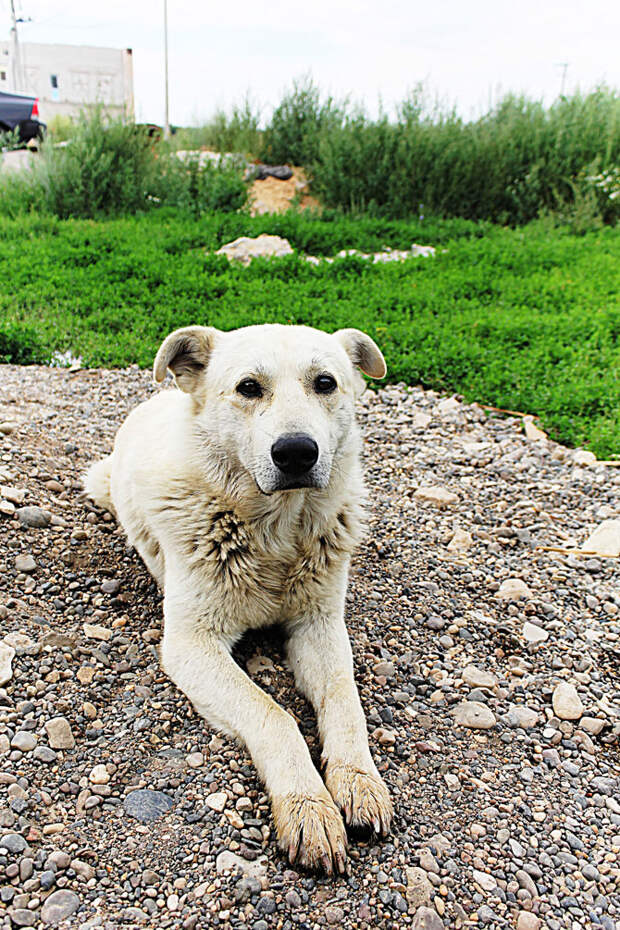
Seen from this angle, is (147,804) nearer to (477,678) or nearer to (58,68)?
(477,678)

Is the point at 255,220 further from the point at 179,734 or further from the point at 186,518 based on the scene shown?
the point at 179,734

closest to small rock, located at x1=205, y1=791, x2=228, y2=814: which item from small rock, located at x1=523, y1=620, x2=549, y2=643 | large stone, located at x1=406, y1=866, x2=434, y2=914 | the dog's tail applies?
large stone, located at x1=406, y1=866, x2=434, y2=914

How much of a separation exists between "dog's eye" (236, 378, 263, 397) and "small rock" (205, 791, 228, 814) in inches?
52.5

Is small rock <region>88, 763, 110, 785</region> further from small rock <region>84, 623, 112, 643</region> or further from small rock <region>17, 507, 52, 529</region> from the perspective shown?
small rock <region>17, 507, 52, 529</region>

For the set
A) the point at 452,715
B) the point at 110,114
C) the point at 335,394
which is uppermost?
the point at 110,114

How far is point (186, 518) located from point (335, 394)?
2.46 ft

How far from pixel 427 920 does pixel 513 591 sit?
1758 millimetres

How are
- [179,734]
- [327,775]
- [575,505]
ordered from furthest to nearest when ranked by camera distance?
[575,505], [179,734], [327,775]

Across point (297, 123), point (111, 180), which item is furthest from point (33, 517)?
point (297, 123)

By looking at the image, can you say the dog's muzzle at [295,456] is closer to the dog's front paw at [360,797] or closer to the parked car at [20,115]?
the dog's front paw at [360,797]

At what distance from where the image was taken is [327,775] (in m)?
2.20

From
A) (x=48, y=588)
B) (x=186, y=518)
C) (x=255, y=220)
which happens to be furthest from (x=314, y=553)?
(x=255, y=220)

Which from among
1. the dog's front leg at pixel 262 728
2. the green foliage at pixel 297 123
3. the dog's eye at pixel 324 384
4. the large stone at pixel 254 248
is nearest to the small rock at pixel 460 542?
the dog's eye at pixel 324 384

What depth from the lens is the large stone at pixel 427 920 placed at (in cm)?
182
